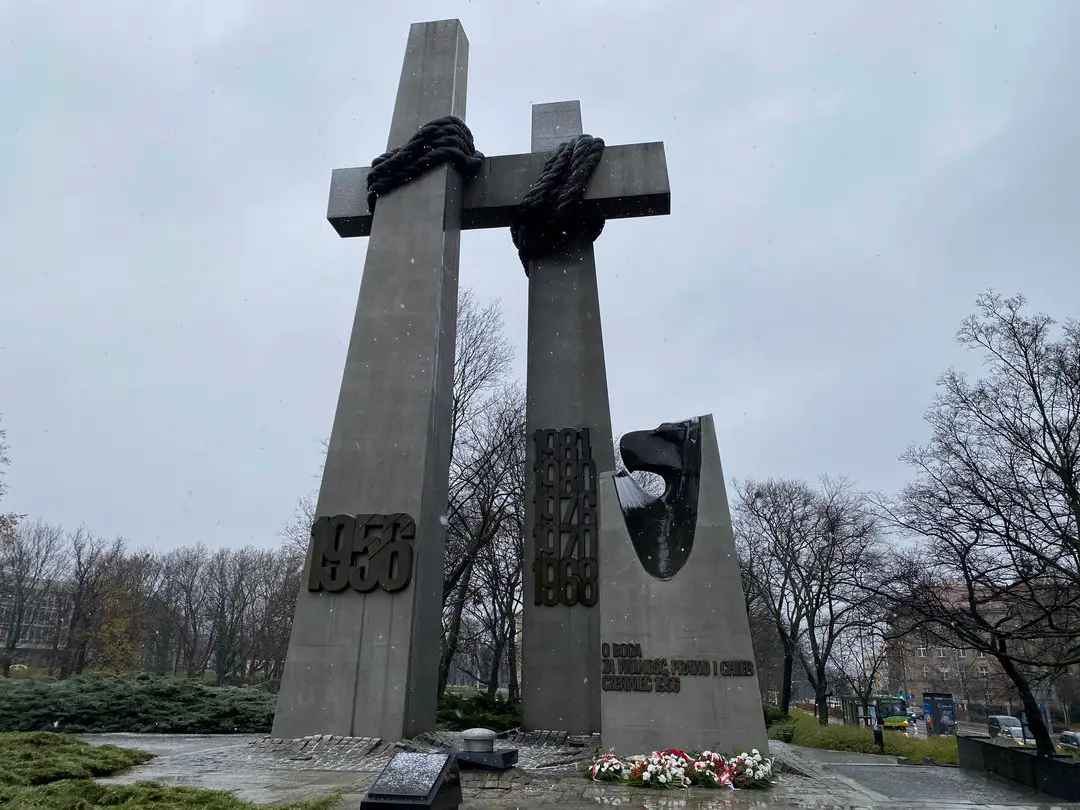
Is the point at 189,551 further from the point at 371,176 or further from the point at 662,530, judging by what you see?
the point at 662,530

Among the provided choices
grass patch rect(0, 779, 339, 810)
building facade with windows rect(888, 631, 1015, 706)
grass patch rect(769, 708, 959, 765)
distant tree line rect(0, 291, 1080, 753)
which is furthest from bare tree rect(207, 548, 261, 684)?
grass patch rect(0, 779, 339, 810)

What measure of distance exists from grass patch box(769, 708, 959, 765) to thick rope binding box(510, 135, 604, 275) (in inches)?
657

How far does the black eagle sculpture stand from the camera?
32.2 feet

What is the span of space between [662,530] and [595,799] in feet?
13.4

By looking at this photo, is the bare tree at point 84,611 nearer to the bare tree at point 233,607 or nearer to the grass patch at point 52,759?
the bare tree at point 233,607

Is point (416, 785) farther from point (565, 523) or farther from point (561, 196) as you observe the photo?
point (561, 196)

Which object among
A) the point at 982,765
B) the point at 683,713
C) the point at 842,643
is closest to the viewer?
the point at 683,713

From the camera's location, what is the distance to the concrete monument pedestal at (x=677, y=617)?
895cm

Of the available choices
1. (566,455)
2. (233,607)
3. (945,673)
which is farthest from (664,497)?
(945,673)

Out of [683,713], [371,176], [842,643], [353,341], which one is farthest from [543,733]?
[842,643]

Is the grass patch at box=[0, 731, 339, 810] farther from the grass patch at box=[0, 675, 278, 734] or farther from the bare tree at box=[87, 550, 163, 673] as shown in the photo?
the bare tree at box=[87, 550, 163, 673]

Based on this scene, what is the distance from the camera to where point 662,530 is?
10047 mm

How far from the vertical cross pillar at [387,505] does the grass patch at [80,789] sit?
2.79 metres

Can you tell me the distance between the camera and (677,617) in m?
9.45
